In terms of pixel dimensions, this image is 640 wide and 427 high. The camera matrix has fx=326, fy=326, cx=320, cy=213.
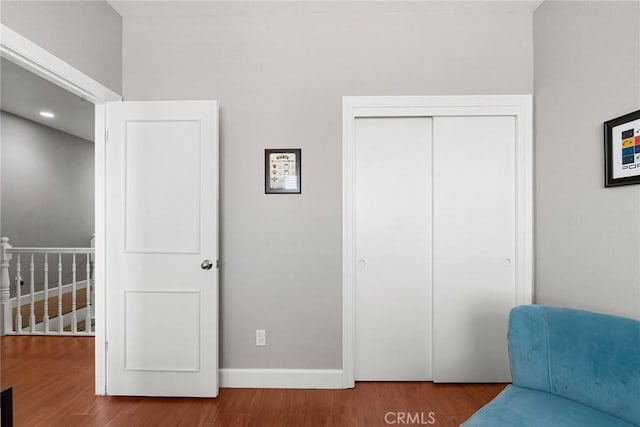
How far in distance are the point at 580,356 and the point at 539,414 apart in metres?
0.34

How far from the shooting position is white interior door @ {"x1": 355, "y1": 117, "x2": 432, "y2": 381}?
242 centimetres

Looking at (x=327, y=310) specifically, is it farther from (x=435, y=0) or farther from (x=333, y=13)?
(x=435, y=0)

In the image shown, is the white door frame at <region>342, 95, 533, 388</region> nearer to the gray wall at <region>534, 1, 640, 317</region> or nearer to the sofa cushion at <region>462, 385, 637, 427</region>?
the gray wall at <region>534, 1, 640, 317</region>

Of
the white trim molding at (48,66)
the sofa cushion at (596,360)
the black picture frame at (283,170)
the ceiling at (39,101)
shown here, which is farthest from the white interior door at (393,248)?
the ceiling at (39,101)

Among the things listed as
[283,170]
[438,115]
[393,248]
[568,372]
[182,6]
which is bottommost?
[568,372]

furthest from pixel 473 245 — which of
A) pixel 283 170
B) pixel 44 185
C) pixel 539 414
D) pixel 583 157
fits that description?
pixel 44 185

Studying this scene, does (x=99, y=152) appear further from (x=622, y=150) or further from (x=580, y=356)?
(x=622, y=150)

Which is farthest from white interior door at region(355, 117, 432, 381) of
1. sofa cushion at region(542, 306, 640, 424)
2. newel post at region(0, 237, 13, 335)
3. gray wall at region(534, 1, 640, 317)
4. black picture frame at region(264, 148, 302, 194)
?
newel post at region(0, 237, 13, 335)

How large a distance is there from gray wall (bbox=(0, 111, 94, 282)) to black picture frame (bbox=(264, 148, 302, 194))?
3.92 m

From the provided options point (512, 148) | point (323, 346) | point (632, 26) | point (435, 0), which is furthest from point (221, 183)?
point (632, 26)

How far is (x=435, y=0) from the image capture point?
2186 millimetres

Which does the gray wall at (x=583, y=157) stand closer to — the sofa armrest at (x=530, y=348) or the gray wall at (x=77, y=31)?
the sofa armrest at (x=530, y=348)

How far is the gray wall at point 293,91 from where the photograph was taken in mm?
2316

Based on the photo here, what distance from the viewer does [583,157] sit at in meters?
1.89
